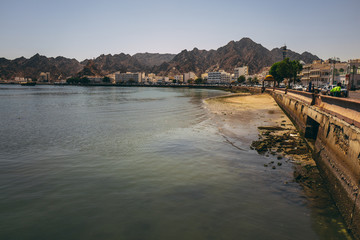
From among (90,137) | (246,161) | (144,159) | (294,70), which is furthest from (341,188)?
(294,70)

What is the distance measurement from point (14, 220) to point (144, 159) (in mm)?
8560

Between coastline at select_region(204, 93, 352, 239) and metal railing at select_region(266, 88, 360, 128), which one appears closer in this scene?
coastline at select_region(204, 93, 352, 239)

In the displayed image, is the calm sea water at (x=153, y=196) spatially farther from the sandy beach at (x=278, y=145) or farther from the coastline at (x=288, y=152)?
the sandy beach at (x=278, y=145)

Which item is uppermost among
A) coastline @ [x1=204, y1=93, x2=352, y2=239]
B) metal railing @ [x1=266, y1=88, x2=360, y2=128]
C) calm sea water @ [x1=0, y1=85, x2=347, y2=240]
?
metal railing @ [x1=266, y1=88, x2=360, y2=128]

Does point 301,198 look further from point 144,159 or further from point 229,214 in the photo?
point 144,159

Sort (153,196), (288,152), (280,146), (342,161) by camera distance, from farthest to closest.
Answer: (280,146), (288,152), (153,196), (342,161)

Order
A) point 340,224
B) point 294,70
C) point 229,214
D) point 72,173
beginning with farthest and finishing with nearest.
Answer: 1. point 294,70
2. point 72,173
3. point 229,214
4. point 340,224

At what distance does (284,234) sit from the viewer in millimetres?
8273

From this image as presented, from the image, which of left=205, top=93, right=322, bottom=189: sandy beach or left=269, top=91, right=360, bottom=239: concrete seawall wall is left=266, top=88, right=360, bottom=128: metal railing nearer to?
left=269, top=91, right=360, bottom=239: concrete seawall wall

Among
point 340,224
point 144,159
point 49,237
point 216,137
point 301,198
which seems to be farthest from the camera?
point 216,137

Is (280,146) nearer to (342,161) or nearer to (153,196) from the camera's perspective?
(342,161)

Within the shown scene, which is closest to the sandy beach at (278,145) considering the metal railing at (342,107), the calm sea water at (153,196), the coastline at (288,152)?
the coastline at (288,152)

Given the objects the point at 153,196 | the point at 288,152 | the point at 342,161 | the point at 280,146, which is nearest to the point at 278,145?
the point at 280,146

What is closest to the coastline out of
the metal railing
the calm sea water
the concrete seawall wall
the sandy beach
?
the sandy beach
